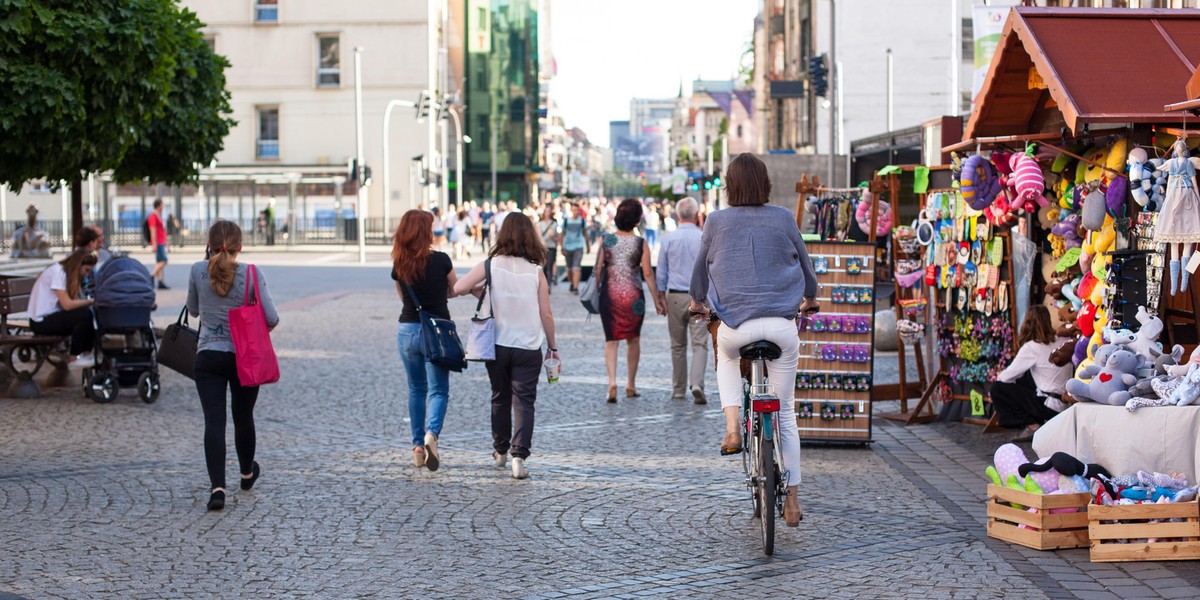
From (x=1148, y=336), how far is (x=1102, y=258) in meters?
1.10

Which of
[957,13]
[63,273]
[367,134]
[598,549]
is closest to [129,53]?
[63,273]

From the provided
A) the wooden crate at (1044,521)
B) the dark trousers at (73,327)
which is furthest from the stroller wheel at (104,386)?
the wooden crate at (1044,521)

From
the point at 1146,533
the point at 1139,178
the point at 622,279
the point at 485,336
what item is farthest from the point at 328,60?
the point at 1146,533

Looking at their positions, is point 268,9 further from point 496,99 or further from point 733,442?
point 733,442

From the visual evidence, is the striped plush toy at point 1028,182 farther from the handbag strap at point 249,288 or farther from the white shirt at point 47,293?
the white shirt at point 47,293

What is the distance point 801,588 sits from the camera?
621cm

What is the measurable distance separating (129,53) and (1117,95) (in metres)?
8.87

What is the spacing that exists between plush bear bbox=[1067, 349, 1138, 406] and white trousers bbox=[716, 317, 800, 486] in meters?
1.70

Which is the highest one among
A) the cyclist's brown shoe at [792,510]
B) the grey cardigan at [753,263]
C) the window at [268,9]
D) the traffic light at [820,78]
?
the window at [268,9]

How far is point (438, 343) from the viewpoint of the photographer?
9.08 meters

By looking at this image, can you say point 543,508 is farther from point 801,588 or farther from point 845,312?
point 845,312

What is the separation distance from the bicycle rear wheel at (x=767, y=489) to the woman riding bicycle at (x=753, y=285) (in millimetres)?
180

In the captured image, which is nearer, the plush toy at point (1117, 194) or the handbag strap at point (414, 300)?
the plush toy at point (1117, 194)

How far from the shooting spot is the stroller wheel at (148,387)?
12511 mm
